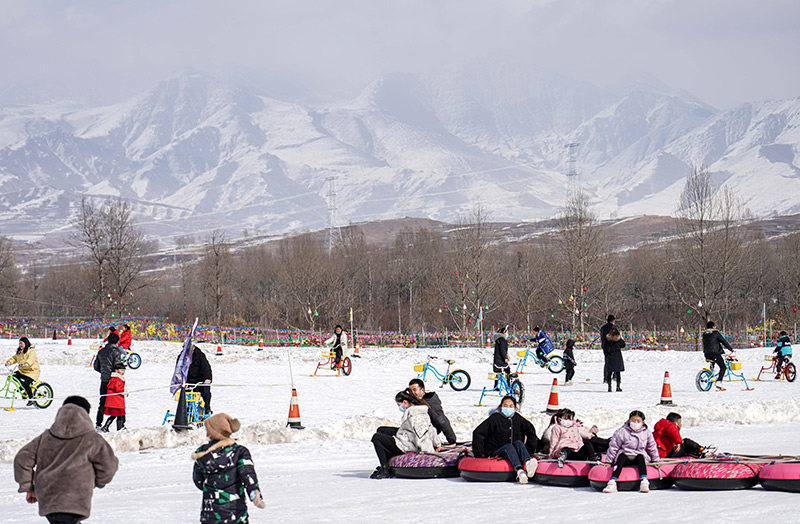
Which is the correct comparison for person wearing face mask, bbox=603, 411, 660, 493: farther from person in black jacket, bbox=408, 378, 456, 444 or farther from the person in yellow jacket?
the person in yellow jacket

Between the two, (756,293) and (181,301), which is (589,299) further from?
(181,301)

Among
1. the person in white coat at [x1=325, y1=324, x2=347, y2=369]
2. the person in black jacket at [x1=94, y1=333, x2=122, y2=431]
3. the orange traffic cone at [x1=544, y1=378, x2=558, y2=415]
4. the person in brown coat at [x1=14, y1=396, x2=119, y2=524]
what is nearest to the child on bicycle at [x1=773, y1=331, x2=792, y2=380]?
the orange traffic cone at [x1=544, y1=378, x2=558, y2=415]

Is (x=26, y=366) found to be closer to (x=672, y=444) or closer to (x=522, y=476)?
(x=522, y=476)

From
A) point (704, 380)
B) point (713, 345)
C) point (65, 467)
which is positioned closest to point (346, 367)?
point (704, 380)

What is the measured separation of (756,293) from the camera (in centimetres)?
8556

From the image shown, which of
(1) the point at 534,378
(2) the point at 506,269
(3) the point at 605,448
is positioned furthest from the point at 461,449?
(2) the point at 506,269

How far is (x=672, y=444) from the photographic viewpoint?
37.8 ft

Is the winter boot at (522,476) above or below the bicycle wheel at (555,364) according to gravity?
below

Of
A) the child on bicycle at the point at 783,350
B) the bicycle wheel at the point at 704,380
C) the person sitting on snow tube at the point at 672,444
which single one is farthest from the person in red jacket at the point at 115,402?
the child on bicycle at the point at 783,350

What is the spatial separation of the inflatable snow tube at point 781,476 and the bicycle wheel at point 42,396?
50.1 feet

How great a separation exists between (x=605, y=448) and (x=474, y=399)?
9677 millimetres

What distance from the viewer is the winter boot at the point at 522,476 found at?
11.2m

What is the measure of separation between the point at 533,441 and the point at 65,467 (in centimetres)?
656

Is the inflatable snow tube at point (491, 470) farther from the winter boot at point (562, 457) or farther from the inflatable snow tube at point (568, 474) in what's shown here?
the winter boot at point (562, 457)
